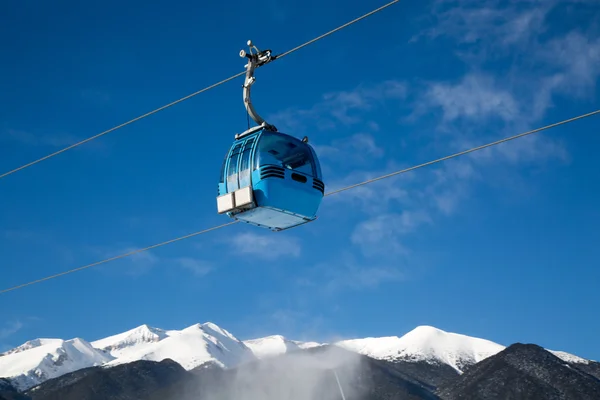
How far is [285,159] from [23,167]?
864 centimetres

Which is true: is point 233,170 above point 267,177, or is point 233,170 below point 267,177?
above

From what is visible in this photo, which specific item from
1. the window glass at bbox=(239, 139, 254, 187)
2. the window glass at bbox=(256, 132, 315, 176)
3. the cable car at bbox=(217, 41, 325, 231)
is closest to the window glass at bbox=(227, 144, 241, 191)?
the cable car at bbox=(217, 41, 325, 231)

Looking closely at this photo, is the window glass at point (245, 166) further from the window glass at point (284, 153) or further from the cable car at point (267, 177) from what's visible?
the window glass at point (284, 153)

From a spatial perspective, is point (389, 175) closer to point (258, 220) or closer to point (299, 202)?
point (299, 202)

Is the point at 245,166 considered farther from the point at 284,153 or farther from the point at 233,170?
the point at 284,153

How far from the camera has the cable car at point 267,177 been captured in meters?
16.6

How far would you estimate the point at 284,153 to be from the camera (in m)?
17.1

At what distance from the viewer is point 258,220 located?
17.4 meters

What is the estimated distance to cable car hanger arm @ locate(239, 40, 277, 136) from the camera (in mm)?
16734

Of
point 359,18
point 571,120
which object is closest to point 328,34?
point 359,18

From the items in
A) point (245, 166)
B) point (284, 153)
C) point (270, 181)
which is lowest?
point (270, 181)

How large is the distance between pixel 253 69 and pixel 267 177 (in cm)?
254

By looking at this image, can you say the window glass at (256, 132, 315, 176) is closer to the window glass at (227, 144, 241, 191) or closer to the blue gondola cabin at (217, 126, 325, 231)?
the blue gondola cabin at (217, 126, 325, 231)

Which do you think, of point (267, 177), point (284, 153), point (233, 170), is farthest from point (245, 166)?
point (284, 153)
